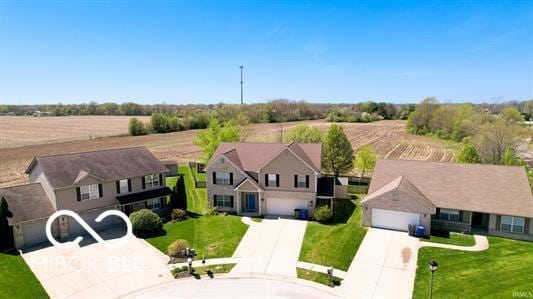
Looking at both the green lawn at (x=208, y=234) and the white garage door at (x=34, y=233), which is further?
the white garage door at (x=34, y=233)

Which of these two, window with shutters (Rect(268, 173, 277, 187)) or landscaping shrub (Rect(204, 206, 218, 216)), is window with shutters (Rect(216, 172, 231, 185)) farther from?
window with shutters (Rect(268, 173, 277, 187))

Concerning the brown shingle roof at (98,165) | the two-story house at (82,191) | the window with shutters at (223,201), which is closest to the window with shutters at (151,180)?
the two-story house at (82,191)

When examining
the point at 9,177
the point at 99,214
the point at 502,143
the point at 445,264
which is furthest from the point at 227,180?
the point at 502,143

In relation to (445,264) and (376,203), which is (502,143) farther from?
(445,264)

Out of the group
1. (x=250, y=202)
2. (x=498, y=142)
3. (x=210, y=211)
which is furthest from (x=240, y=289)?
(x=498, y=142)

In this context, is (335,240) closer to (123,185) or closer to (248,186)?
(248,186)

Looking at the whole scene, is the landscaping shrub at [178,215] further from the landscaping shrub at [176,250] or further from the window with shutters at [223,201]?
the landscaping shrub at [176,250]

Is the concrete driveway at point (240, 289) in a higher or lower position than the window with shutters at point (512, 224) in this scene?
lower

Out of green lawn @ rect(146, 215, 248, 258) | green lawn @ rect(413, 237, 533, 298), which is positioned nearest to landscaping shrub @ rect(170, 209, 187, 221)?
green lawn @ rect(146, 215, 248, 258)
